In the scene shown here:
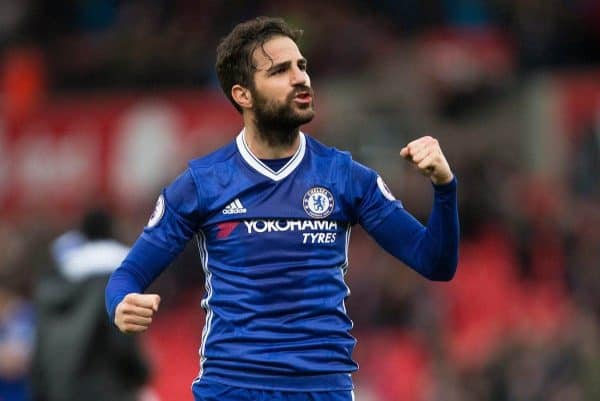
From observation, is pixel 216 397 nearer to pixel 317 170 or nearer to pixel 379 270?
pixel 317 170

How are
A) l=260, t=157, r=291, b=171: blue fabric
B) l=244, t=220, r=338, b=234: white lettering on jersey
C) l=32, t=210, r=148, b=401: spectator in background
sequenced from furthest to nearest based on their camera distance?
l=32, t=210, r=148, b=401: spectator in background → l=260, t=157, r=291, b=171: blue fabric → l=244, t=220, r=338, b=234: white lettering on jersey

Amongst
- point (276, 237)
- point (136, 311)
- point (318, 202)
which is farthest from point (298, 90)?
point (136, 311)

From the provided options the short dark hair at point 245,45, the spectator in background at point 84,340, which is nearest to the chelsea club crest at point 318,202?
the short dark hair at point 245,45

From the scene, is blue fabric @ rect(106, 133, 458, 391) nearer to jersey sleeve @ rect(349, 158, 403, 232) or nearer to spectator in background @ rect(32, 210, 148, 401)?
jersey sleeve @ rect(349, 158, 403, 232)

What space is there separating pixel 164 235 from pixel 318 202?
584mm

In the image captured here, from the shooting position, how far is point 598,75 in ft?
55.5

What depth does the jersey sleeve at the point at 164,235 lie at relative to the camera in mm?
6750

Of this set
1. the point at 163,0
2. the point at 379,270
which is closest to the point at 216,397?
the point at 379,270

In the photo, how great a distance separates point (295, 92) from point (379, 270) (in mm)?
8923

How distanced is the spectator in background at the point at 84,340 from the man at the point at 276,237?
353 cm

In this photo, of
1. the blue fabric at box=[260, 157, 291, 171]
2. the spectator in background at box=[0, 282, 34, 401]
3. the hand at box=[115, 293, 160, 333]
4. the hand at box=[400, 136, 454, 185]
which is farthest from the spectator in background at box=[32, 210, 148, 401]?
the hand at box=[400, 136, 454, 185]

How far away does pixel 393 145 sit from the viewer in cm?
1803

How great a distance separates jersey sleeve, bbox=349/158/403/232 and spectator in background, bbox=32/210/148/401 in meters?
3.65

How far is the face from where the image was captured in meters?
6.75
